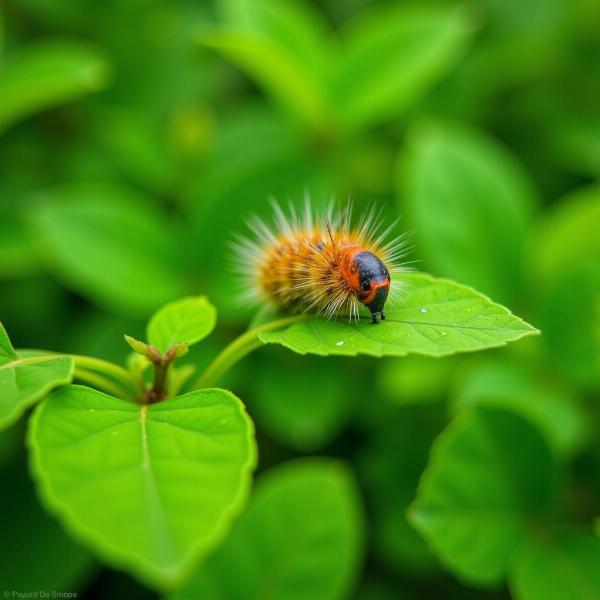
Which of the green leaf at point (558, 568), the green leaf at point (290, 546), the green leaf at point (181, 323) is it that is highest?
the green leaf at point (181, 323)

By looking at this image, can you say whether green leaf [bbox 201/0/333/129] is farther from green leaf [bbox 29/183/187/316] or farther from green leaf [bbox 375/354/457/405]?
green leaf [bbox 375/354/457/405]

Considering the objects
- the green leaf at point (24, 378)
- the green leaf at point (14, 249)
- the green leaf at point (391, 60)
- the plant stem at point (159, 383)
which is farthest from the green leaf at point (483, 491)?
the green leaf at point (14, 249)

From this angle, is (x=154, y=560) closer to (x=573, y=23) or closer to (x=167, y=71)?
(x=167, y=71)

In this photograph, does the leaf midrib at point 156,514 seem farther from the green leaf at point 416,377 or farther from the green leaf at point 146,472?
the green leaf at point 416,377

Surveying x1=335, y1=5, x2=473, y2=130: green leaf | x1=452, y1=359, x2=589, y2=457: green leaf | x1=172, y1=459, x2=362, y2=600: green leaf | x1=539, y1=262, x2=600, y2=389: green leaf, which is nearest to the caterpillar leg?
x1=452, y1=359, x2=589, y2=457: green leaf

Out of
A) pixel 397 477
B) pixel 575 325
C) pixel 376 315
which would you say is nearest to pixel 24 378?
pixel 376 315

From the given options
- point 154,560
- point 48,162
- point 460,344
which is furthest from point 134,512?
point 48,162

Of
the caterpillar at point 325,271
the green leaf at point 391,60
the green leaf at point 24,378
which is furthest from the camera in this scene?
the green leaf at point 391,60

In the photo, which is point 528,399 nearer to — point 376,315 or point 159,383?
point 376,315
